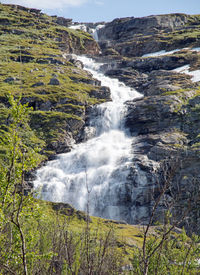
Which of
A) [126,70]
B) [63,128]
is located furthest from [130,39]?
[63,128]

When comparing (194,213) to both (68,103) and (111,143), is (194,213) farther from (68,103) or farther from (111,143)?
(68,103)

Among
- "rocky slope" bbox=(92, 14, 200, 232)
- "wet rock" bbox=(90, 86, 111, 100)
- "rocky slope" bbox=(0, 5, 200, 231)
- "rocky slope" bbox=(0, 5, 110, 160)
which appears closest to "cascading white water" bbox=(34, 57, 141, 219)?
"rocky slope" bbox=(0, 5, 200, 231)

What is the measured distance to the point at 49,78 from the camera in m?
111

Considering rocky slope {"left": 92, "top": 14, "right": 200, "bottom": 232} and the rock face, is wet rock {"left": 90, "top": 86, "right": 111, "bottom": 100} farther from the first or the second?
the rock face

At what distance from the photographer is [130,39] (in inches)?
7623

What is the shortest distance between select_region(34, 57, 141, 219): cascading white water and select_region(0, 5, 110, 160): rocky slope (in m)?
7.17

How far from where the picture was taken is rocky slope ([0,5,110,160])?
8069 cm

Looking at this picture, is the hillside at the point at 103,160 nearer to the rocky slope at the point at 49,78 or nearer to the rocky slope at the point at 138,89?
the rocky slope at the point at 138,89

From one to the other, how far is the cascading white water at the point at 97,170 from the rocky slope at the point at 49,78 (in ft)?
23.5

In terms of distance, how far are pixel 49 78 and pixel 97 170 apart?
62.5 m

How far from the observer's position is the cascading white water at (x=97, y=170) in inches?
2105

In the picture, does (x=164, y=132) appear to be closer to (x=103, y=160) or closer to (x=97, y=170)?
(x=103, y=160)

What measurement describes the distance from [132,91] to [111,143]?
44577 millimetres

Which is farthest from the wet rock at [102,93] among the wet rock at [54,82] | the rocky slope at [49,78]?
the wet rock at [54,82]
